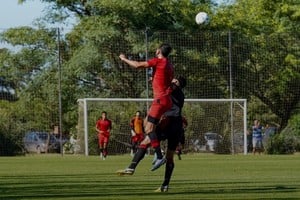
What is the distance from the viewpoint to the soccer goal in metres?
41.5

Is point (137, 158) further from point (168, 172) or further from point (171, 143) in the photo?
point (168, 172)

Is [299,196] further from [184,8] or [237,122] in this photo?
[184,8]

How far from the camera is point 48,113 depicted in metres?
42.2

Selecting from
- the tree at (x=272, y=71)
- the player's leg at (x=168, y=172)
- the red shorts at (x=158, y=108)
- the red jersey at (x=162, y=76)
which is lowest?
the player's leg at (x=168, y=172)

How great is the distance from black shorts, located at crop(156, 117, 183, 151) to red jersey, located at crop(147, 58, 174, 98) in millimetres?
477

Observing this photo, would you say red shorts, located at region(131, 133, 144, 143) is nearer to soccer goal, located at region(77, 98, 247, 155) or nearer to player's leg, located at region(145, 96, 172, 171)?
soccer goal, located at region(77, 98, 247, 155)

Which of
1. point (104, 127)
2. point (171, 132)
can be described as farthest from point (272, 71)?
point (171, 132)

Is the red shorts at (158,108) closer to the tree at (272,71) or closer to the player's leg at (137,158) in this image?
the player's leg at (137,158)

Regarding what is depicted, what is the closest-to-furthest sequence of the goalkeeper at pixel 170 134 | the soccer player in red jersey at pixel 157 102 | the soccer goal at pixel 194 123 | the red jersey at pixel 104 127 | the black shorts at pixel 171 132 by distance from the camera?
the goalkeeper at pixel 170 134 < the black shorts at pixel 171 132 < the soccer player in red jersey at pixel 157 102 < the red jersey at pixel 104 127 < the soccer goal at pixel 194 123

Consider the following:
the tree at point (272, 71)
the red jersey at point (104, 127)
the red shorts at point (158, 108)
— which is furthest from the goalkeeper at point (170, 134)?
the tree at point (272, 71)

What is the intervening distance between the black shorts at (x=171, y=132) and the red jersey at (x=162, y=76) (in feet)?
1.57

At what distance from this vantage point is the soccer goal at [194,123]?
41500 millimetres

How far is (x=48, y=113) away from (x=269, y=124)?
11226mm

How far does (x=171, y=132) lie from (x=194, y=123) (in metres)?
28.1
